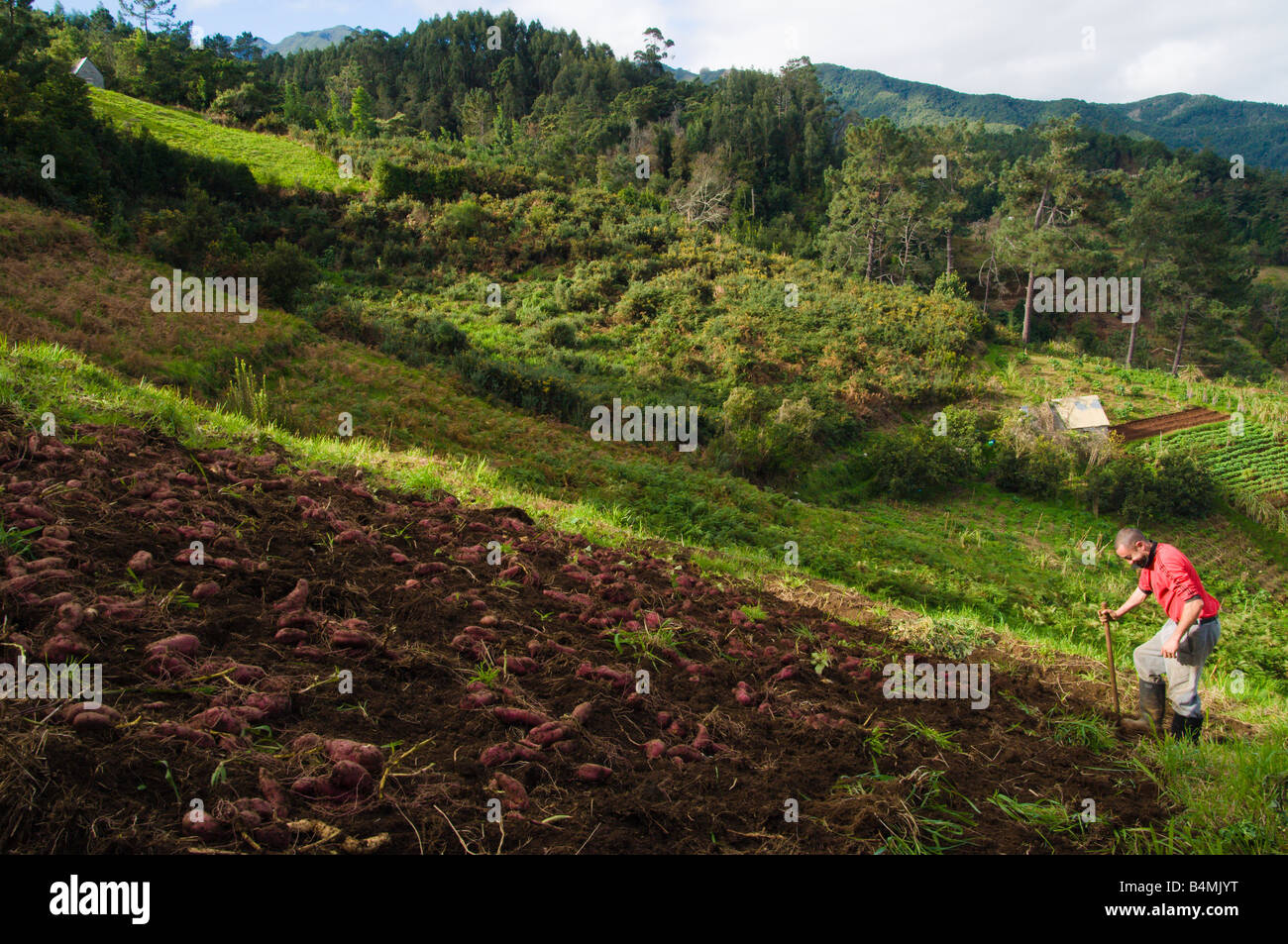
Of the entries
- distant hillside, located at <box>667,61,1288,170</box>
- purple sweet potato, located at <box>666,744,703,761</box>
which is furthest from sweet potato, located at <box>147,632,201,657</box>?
distant hillside, located at <box>667,61,1288,170</box>

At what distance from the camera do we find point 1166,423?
1953cm

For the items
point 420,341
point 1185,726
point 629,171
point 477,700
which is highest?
point 629,171

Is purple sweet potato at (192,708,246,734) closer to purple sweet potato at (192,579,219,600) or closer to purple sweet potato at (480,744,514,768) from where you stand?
purple sweet potato at (480,744,514,768)

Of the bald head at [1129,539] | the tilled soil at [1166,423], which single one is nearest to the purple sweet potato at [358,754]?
the bald head at [1129,539]

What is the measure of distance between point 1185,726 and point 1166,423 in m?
19.9

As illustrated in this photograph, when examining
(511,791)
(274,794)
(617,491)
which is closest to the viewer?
(274,794)

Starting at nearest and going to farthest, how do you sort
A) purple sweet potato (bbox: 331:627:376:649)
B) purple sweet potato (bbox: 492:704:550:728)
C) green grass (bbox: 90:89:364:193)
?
purple sweet potato (bbox: 492:704:550:728)
purple sweet potato (bbox: 331:627:376:649)
green grass (bbox: 90:89:364:193)

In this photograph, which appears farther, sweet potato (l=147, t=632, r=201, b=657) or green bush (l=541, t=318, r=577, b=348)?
green bush (l=541, t=318, r=577, b=348)

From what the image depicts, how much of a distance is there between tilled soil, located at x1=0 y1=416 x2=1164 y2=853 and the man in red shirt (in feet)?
1.46

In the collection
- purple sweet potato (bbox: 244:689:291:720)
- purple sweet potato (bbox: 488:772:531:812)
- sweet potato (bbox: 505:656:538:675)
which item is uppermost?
purple sweet potato (bbox: 244:689:291:720)

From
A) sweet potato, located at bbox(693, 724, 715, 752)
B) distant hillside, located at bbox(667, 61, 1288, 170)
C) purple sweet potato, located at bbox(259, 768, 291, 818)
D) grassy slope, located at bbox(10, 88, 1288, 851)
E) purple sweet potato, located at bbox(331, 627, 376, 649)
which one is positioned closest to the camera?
purple sweet potato, located at bbox(259, 768, 291, 818)

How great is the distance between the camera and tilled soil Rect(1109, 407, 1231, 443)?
62.4ft

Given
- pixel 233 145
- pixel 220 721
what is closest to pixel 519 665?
pixel 220 721

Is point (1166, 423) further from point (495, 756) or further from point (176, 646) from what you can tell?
point (176, 646)
